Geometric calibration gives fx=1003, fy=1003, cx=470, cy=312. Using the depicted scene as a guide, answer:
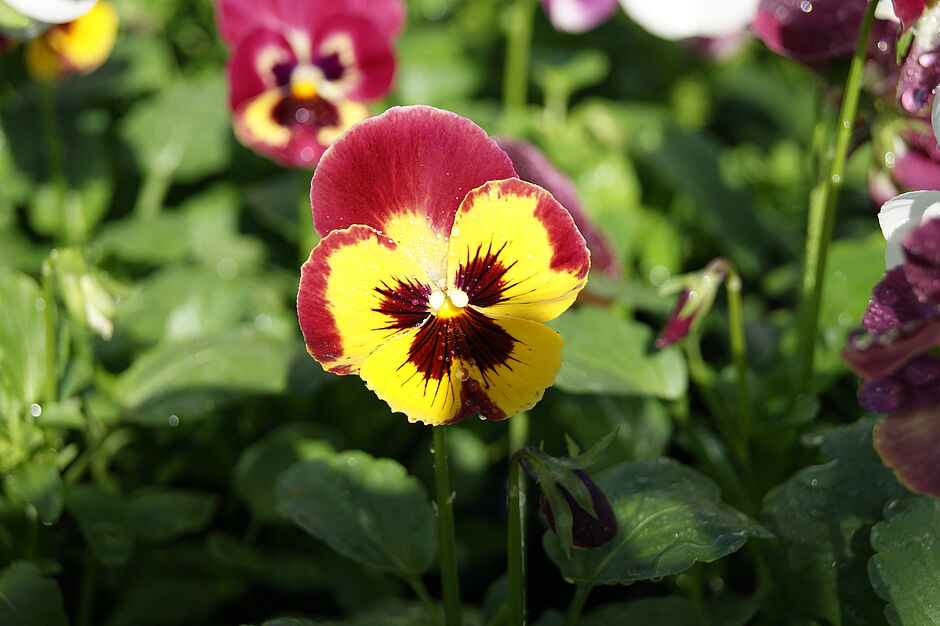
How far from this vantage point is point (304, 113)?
148 centimetres

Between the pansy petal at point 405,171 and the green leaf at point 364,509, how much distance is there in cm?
33

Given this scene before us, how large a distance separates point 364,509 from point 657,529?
298 millimetres

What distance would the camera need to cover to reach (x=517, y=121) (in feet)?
6.36

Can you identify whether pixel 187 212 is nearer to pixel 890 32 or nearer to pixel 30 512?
pixel 30 512

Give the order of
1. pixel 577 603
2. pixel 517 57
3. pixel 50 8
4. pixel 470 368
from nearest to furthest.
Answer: pixel 470 368, pixel 577 603, pixel 50 8, pixel 517 57

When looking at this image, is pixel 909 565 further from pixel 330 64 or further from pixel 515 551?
pixel 330 64

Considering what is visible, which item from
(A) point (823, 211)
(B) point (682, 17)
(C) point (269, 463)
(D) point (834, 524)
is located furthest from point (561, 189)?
(D) point (834, 524)

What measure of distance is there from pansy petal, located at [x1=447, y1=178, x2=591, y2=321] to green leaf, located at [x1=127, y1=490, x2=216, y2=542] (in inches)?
22.7

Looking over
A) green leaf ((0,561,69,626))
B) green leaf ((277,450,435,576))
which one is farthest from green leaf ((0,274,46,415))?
green leaf ((277,450,435,576))

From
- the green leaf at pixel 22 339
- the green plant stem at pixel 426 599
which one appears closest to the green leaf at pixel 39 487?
the green leaf at pixel 22 339

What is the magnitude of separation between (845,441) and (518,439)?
53 cm

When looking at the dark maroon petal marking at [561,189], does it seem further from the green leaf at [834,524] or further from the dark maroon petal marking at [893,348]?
the dark maroon petal marking at [893,348]

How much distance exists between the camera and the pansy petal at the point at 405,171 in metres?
0.75

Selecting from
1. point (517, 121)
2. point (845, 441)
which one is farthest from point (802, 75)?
point (845, 441)
